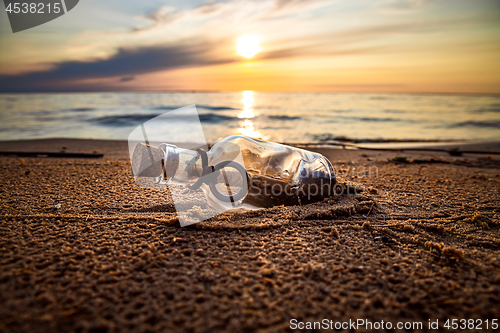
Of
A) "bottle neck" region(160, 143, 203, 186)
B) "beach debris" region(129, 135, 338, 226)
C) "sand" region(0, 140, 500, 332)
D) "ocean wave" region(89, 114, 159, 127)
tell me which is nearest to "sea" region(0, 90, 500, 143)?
"ocean wave" region(89, 114, 159, 127)

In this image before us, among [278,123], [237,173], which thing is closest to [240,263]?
[237,173]

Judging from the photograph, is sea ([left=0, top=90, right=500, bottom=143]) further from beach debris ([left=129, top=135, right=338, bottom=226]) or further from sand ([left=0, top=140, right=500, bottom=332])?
sand ([left=0, top=140, right=500, bottom=332])

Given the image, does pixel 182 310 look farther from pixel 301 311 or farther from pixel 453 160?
pixel 453 160

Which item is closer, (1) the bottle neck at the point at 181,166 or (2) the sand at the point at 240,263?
(2) the sand at the point at 240,263

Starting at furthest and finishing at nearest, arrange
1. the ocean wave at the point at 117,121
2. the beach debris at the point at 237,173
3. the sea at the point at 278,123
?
the ocean wave at the point at 117,121 → the sea at the point at 278,123 → the beach debris at the point at 237,173

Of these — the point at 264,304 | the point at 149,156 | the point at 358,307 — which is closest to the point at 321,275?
the point at 358,307

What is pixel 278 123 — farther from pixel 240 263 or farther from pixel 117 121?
pixel 240 263

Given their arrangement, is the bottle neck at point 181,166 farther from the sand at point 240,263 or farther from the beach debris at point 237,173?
the sand at point 240,263

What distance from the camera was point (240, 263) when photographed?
50.2 inches

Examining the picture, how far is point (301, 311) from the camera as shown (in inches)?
38.4

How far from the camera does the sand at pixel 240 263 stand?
945 millimetres

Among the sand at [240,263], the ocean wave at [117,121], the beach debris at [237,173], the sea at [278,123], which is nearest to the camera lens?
the sand at [240,263]

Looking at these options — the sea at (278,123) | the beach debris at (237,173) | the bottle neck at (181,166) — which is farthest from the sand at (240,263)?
the sea at (278,123)

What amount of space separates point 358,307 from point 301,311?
0.22 m
